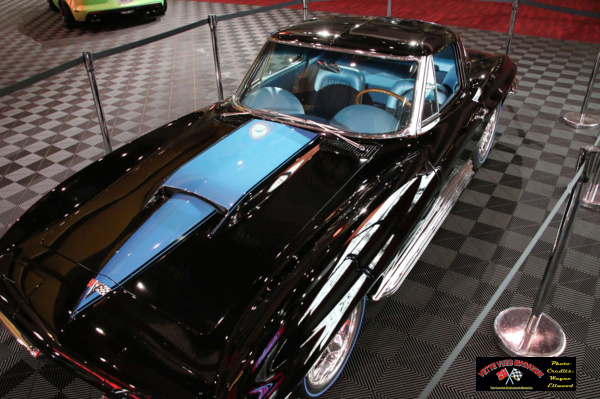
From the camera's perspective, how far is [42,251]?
77.2 inches

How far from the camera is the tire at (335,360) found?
1.92 metres

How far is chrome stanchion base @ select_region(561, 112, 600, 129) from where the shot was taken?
14.6ft

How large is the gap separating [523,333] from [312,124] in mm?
1566

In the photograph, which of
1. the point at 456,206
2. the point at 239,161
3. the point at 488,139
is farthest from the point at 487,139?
the point at 239,161

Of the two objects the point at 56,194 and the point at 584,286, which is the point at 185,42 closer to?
the point at 56,194

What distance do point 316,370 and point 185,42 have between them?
22.9 feet

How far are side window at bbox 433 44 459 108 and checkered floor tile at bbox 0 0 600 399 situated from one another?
88cm

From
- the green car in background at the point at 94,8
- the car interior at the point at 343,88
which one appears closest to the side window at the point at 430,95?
the car interior at the point at 343,88

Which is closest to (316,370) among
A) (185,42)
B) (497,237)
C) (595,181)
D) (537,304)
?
(537,304)

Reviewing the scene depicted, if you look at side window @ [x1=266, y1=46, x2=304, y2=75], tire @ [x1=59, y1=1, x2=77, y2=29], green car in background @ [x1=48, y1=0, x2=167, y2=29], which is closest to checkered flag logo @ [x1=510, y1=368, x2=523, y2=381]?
side window @ [x1=266, y1=46, x2=304, y2=75]

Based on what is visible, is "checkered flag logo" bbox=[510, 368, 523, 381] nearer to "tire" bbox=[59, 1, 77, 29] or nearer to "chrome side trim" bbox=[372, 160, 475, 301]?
"chrome side trim" bbox=[372, 160, 475, 301]

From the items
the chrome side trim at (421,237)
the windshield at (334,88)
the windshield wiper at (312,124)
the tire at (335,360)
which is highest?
the windshield at (334,88)

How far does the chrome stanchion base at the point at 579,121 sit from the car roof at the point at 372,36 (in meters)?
2.20
